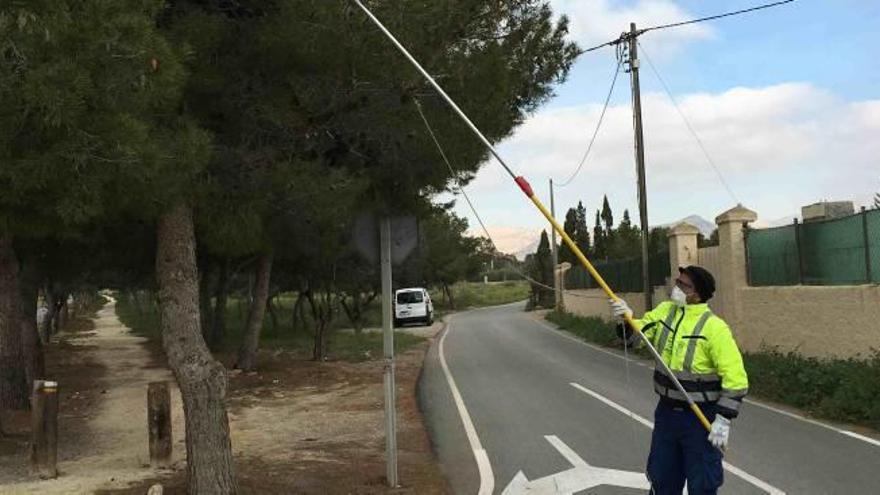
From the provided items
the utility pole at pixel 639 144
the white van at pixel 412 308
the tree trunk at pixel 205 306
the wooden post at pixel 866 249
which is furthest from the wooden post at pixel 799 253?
the white van at pixel 412 308

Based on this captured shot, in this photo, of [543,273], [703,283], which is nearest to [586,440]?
[703,283]

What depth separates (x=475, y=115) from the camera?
8641 millimetres

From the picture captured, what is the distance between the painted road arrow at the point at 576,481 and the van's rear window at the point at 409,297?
114 feet

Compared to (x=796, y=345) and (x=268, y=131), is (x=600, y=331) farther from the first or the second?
(x=268, y=131)

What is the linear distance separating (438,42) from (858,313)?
884 centimetres

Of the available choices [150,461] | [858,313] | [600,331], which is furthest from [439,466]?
[600,331]

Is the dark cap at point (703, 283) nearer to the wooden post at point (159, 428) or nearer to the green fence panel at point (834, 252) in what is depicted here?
the wooden post at point (159, 428)

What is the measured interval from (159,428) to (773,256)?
12.6 m

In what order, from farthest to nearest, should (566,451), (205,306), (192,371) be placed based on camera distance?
(205,306) → (566,451) → (192,371)

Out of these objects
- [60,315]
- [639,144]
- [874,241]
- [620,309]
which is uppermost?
[639,144]

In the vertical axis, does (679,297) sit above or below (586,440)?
above

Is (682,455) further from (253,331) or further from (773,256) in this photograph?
(253,331)

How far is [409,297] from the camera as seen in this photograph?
43312mm

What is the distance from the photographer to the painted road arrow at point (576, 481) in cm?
742
